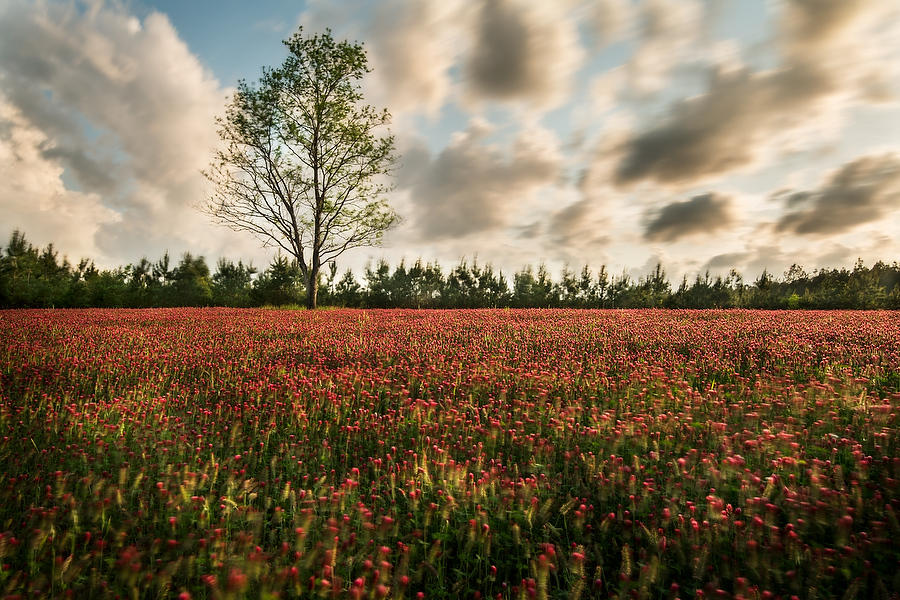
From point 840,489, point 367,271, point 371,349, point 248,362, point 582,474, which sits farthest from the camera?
point 367,271

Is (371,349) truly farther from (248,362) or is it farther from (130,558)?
(130,558)

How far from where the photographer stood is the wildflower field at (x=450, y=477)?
2.30 meters

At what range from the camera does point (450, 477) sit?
3164 millimetres

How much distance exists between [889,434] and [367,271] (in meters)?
35.8

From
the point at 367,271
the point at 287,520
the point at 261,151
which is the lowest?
the point at 287,520

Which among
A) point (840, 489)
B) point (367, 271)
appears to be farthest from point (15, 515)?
point (367, 271)

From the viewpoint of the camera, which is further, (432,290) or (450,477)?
(432,290)

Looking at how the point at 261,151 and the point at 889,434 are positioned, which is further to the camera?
the point at 261,151

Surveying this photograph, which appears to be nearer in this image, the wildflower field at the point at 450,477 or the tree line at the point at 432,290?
the wildflower field at the point at 450,477

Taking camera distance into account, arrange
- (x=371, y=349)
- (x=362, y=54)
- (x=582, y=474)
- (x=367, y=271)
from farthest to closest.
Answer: (x=367, y=271), (x=362, y=54), (x=371, y=349), (x=582, y=474)

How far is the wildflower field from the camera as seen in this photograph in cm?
230

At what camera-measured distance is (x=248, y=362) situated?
7727mm

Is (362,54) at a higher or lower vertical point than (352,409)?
higher

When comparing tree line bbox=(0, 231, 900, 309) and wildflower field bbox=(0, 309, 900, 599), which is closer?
wildflower field bbox=(0, 309, 900, 599)
